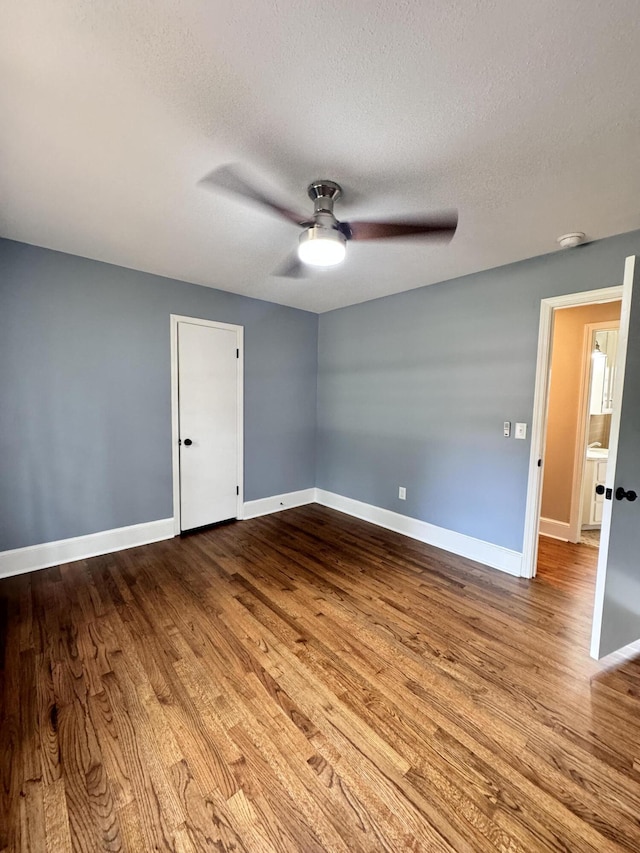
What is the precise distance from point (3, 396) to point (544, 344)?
405cm

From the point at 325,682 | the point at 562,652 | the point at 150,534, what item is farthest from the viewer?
the point at 150,534

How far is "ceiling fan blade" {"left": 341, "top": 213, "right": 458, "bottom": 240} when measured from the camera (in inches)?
83.4

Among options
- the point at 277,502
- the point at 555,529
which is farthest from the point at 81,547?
the point at 555,529

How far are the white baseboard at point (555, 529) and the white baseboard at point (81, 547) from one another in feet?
12.6

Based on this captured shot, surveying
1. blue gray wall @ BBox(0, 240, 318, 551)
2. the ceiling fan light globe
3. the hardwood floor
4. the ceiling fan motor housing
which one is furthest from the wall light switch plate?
blue gray wall @ BBox(0, 240, 318, 551)

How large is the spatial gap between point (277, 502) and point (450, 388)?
94.4 inches

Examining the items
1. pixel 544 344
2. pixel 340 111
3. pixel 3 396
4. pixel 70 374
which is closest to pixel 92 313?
pixel 70 374

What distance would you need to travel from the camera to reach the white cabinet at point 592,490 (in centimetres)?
377

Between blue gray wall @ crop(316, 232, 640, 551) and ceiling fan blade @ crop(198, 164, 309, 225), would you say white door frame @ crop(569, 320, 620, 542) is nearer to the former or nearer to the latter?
blue gray wall @ crop(316, 232, 640, 551)

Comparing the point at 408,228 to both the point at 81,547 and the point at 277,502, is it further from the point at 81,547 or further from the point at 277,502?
the point at 81,547

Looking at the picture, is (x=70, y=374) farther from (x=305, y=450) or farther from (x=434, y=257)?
(x=434, y=257)

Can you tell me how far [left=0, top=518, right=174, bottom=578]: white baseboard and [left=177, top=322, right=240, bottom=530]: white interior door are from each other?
0.94ft

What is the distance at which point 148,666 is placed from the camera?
1.83 m

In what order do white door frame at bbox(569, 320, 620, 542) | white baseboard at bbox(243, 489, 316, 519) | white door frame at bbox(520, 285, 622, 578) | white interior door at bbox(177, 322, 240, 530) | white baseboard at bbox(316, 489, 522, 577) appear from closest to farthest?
1. white door frame at bbox(520, 285, 622, 578)
2. white baseboard at bbox(316, 489, 522, 577)
3. white door frame at bbox(569, 320, 620, 542)
4. white interior door at bbox(177, 322, 240, 530)
5. white baseboard at bbox(243, 489, 316, 519)
